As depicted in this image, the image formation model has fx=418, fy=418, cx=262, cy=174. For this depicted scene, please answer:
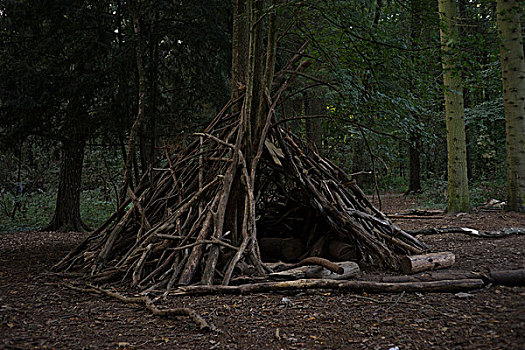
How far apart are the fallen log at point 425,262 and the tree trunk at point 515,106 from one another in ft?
15.1

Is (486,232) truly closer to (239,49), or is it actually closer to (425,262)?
(425,262)

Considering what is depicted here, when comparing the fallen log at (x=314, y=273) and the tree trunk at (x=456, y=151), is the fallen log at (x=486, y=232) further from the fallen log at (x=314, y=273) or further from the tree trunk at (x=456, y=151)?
the fallen log at (x=314, y=273)

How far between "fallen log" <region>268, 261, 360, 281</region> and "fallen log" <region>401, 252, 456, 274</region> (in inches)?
21.4

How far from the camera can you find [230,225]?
4.64 metres

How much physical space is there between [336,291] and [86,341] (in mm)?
2019

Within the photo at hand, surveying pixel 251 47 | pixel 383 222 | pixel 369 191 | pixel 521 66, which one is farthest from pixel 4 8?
pixel 369 191

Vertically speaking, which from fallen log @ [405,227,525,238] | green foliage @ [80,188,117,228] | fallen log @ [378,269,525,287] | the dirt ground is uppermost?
green foliage @ [80,188,117,228]

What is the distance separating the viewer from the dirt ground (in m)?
2.64

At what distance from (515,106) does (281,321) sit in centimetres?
728

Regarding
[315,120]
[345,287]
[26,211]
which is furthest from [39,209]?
[345,287]

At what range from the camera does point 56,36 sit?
7.29 metres

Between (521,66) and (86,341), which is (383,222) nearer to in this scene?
(86,341)

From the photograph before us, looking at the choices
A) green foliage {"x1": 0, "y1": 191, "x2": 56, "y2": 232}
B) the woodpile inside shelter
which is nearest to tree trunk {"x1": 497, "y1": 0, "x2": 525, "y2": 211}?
the woodpile inside shelter

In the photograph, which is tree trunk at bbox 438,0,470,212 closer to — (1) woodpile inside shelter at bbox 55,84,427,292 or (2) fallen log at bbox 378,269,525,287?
(1) woodpile inside shelter at bbox 55,84,427,292
